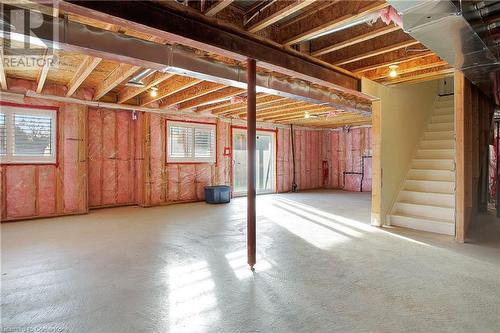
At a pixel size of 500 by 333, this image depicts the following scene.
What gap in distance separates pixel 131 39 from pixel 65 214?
426cm

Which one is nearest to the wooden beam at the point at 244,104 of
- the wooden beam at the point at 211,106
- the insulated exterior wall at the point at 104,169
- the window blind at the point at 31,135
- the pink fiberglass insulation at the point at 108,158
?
the wooden beam at the point at 211,106

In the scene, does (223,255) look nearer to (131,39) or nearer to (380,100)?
(131,39)

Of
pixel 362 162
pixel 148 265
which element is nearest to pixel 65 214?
pixel 148 265

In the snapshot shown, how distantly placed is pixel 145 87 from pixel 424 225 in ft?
16.8

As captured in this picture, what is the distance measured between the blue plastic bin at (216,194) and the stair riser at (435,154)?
435 cm

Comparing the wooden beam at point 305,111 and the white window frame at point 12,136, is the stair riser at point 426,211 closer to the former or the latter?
the wooden beam at point 305,111

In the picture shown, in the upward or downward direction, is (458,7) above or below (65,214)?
above

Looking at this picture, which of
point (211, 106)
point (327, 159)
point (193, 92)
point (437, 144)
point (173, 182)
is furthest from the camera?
point (327, 159)

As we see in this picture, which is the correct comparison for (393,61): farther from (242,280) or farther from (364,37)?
(242,280)

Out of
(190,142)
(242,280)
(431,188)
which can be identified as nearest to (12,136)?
(190,142)

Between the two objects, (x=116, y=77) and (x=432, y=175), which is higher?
(x=116, y=77)

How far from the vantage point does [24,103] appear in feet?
16.8

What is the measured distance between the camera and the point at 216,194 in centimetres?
702

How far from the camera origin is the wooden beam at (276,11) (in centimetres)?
236
